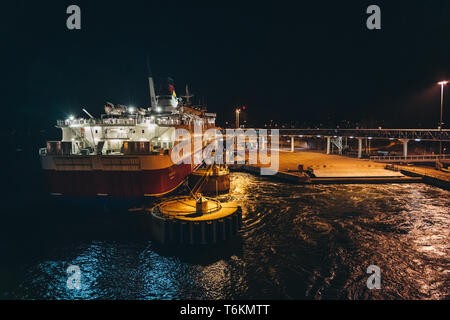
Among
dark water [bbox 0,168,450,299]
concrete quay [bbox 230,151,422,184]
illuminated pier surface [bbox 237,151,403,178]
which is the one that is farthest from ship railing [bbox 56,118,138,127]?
illuminated pier surface [bbox 237,151,403,178]

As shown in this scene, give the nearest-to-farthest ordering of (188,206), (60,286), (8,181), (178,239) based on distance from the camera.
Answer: (60,286), (178,239), (188,206), (8,181)

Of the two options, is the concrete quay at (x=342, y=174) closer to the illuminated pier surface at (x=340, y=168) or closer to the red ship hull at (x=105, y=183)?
the illuminated pier surface at (x=340, y=168)

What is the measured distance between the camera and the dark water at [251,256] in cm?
1289

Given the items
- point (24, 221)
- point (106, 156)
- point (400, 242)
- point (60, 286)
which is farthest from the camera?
point (106, 156)

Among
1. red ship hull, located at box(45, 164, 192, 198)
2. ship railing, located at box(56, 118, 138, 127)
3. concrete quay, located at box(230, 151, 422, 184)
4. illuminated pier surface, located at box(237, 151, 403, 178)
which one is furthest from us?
illuminated pier surface, located at box(237, 151, 403, 178)

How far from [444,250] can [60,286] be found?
21441mm

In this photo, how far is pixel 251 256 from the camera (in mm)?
15836

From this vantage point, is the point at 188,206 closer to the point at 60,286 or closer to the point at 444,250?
the point at 60,286

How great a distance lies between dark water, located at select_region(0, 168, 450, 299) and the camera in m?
12.9

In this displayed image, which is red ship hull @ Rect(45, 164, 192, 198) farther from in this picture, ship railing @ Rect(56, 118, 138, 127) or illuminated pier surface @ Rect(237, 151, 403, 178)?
illuminated pier surface @ Rect(237, 151, 403, 178)

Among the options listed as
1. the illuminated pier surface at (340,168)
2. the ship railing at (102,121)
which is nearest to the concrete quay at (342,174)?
the illuminated pier surface at (340,168)

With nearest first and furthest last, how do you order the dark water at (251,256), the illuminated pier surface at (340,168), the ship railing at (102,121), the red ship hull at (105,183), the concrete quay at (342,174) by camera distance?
the dark water at (251,256) → the red ship hull at (105,183) → the ship railing at (102,121) → the concrete quay at (342,174) → the illuminated pier surface at (340,168)
